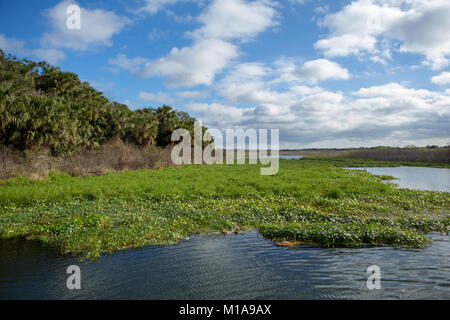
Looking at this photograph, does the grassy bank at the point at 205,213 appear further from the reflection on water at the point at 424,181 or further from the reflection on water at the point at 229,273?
the reflection on water at the point at 424,181

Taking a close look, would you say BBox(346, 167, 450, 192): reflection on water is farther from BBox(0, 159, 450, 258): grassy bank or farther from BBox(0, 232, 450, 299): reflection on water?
BBox(0, 232, 450, 299): reflection on water

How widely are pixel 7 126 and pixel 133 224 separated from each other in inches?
765

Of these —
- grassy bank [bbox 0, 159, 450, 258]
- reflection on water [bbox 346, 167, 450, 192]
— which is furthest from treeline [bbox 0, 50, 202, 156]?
reflection on water [bbox 346, 167, 450, 192]

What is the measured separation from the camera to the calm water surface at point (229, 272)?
21.2 feet

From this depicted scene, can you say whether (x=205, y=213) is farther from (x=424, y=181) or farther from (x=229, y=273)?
(x=424, y=181)

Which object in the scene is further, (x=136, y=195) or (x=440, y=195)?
(x=440, y=195)

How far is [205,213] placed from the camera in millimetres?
13367

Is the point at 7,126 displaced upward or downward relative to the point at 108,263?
upward

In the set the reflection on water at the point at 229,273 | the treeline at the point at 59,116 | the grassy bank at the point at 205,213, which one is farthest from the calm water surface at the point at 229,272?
the treeline at the point at 59,116

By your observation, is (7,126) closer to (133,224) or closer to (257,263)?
(133,224)

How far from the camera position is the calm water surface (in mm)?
6465

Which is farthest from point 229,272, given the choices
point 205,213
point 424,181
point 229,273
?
point 424,181
